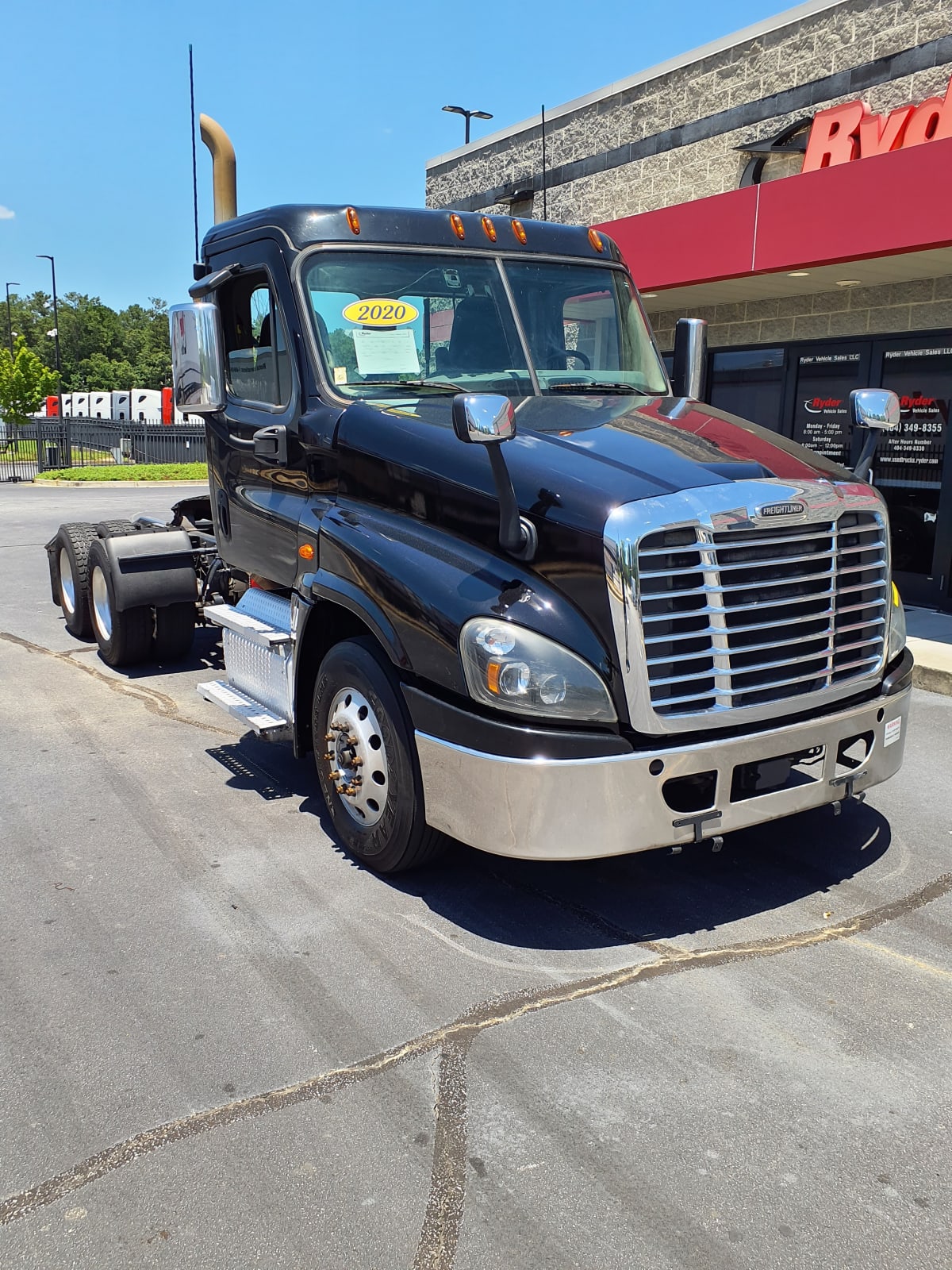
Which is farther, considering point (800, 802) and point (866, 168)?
point (866, 168)

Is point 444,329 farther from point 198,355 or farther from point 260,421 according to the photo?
point 198,355

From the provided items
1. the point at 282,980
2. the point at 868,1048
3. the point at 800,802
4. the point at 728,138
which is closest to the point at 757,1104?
the point at 868,1048

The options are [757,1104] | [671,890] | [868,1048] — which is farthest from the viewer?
[671,890]

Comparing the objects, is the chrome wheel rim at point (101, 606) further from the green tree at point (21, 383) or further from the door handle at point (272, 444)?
the green tree at point (21, 383)

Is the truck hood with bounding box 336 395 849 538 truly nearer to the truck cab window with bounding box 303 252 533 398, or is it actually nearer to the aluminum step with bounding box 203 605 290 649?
the truck cab window with bounding box 303 252 533 398

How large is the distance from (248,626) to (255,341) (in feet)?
4.57

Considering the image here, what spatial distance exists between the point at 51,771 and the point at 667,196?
10.4m

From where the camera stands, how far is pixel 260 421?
512cm

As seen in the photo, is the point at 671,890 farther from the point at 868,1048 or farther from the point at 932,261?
the point at 932,261

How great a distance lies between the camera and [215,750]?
236 inches

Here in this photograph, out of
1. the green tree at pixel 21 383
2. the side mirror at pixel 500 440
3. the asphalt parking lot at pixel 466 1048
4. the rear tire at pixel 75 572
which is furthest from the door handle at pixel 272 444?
the green tree at pixel 21 383

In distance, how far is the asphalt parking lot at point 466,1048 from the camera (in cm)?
243

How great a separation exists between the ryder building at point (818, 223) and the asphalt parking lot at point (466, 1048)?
5.47 m

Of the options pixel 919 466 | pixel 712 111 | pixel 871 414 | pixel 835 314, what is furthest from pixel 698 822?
pixel 712 111
